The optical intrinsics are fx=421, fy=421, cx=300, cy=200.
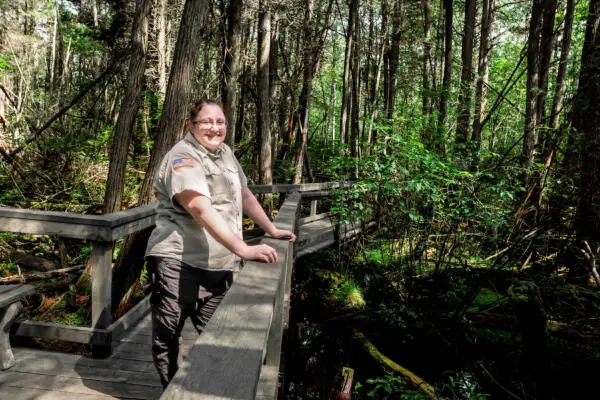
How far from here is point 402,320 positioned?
255 inches

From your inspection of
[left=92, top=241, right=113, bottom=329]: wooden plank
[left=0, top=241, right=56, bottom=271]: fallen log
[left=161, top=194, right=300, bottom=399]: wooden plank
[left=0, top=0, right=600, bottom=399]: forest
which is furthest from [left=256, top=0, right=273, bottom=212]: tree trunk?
[left=161, top=194, right=300, bottom=399]: wooden plank

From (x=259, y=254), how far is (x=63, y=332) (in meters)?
2.30

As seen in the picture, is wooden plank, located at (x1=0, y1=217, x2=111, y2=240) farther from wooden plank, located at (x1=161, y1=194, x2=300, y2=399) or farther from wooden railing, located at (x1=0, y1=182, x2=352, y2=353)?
wooden plank, located at (x1=161, y1=194, x2=300, y2=399)

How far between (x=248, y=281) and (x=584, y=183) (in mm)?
5696

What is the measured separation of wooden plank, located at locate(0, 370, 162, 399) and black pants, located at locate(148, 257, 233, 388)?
0.45 m

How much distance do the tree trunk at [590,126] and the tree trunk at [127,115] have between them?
6315 millimetres

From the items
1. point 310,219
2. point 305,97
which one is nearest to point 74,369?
point 310,219

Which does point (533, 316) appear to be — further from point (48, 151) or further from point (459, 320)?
point (48, 151)

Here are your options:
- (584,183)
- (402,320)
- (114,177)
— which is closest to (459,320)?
(402,320)

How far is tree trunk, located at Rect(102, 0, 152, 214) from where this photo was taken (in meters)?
6.19

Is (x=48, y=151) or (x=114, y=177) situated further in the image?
(x=48, y=151)

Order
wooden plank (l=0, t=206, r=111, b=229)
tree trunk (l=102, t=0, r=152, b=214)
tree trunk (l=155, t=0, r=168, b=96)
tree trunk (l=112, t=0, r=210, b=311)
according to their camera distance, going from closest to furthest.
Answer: wooden plank (l=0, t=206, r=111, b=229) < tree trunk (l=112, t=0, r=210, b=311) < tree trunk (l=102, t=0, r=152, b=214) < tree trunk (l=155, t=0, r=168, b=96)

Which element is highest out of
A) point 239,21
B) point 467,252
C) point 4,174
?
point 239,21

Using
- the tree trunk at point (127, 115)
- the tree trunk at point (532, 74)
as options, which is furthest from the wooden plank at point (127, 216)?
the tree trunk at point (532, 74)
